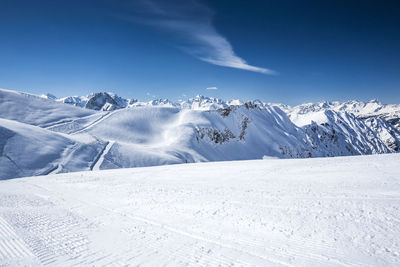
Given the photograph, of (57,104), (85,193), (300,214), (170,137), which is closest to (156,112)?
(170,137)

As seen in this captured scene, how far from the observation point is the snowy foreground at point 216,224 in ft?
22.4

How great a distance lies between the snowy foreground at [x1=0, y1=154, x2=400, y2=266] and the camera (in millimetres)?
6824

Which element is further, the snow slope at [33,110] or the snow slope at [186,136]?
the snow slope at [33,110]

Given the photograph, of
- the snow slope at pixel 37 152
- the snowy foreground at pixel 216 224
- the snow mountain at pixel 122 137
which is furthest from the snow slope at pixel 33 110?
the snowy foreground at pixel 216 224

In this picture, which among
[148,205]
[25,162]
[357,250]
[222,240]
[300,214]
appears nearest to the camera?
[357,250]

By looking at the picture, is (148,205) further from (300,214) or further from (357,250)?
(357,250)

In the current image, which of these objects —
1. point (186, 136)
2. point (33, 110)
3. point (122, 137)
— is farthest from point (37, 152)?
point (33, 110)

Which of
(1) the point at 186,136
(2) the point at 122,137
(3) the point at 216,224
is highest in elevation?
(1) the point at 186,136

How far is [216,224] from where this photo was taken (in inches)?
370

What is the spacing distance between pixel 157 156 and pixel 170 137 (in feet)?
98.9

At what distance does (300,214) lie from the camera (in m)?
9.95

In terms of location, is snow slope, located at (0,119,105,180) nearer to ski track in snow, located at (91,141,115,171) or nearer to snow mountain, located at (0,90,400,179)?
snow mountain, located at (0,90,400,179)

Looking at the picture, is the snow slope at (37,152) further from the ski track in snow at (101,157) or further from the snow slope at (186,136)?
the snow slope at (186,136)

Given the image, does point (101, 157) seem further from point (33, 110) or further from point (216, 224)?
point (33, 110)
